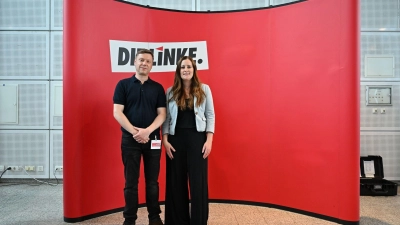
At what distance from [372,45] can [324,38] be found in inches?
82.8

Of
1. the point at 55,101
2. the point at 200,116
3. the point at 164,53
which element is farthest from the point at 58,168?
the point at 200,116

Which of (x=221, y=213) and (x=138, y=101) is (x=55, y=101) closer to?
(x=138, y=101)

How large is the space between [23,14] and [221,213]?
416 centimetres

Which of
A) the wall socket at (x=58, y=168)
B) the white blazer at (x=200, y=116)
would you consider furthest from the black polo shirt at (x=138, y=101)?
the wall socket at (x=58, y=168)

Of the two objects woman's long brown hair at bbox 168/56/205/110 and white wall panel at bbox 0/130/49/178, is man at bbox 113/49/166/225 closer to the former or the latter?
woman's long brown hair at bbox 168/56/205/110

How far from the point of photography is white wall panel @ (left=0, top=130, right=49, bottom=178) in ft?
14.1

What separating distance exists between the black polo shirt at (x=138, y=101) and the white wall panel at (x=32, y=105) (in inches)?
101

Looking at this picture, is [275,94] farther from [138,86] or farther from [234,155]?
[138,86]

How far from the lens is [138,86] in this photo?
2.40m

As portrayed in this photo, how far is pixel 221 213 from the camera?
2.96 meters

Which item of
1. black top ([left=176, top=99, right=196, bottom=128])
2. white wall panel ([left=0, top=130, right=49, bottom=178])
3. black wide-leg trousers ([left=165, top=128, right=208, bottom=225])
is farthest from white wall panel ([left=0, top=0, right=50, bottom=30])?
black wide-leg trousers ([left=165, top=128, right=208, bottom=225])

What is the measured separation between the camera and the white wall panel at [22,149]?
430cm

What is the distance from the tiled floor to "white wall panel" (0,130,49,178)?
2.47 feet

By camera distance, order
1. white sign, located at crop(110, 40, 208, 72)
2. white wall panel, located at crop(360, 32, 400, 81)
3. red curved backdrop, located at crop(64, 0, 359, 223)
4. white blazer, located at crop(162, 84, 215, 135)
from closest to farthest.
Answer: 1. white blazer, located at crop(162, 84, 215, 135)
2. red curved backdrop, located at crop(64, 0, 359, 223)
3. white sign, located at crop(110, 40, 208, 72)
4. white wall panel, located at crop(360, 32, 400, 81)
